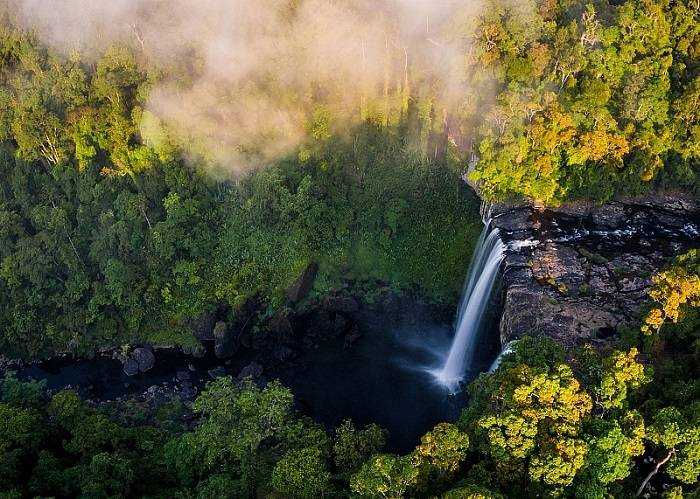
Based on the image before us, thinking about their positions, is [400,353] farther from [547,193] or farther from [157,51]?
[157,51]

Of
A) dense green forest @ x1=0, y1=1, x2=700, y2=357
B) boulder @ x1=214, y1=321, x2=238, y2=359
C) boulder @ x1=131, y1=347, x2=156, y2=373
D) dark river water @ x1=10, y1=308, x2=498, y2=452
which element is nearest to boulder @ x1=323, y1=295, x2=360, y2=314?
dense green forest @ x1=0, y1=1, x2=700, y2=357

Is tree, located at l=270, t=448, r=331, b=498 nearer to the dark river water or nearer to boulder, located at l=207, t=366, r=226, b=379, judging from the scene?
the dark river water

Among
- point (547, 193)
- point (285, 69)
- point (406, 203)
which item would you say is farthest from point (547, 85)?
point (285, 69)

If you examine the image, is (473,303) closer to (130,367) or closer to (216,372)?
(216,372)

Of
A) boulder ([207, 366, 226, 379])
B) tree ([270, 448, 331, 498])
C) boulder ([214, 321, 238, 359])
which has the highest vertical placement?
boulder ([214, 321, 238, 359])

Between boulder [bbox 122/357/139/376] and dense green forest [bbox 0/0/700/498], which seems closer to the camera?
dense green forest [bbox 0/0/700/498]

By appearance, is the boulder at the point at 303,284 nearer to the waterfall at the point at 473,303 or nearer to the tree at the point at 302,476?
the waterfall at the point at 473,303

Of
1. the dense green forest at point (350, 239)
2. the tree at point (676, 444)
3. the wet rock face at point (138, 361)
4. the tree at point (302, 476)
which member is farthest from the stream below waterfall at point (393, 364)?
the tree at point (676, 444)

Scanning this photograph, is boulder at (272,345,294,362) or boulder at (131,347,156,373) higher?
boulder at (272,345,294,362)
